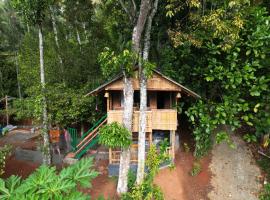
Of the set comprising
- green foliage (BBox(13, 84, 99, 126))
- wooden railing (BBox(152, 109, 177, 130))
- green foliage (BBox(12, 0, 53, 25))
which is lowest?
wooden railing (BBox(152, 109, 177, 130))

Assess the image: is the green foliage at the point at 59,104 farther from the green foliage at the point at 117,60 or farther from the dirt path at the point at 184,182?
the dirt path at the point at 184,182

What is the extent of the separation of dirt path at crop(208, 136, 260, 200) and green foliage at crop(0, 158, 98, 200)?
6592 mm

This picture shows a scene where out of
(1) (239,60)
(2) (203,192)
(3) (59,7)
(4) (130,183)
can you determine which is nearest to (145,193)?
(4) (130,183)

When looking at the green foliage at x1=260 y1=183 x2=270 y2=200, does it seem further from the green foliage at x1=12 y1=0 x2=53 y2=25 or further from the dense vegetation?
the green foliage at x1=12 y1=0 x2=53 y2=25

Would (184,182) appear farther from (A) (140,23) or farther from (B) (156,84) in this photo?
(A) (140,23)

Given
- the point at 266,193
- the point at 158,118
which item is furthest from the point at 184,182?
the point at 266,193

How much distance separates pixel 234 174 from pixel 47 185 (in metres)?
8.88

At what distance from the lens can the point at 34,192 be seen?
4660mm

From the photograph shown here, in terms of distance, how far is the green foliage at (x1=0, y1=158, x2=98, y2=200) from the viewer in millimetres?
4555

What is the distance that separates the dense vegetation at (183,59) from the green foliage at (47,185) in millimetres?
3851

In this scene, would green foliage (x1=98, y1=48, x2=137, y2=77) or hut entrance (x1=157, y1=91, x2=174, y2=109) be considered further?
hut entrance (x1=157, y1=91, x2=174, y2=109)

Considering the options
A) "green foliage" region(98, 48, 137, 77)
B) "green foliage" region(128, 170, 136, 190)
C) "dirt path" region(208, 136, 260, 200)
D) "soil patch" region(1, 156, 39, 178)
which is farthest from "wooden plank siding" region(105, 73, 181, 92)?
"soil patch" region(1, 156, 39, 178)

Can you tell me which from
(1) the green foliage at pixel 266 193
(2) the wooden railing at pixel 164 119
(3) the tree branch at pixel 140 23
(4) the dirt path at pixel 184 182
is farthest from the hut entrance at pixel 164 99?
(1) the green foliage at pixel 266 193

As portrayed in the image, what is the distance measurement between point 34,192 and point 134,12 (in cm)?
706
